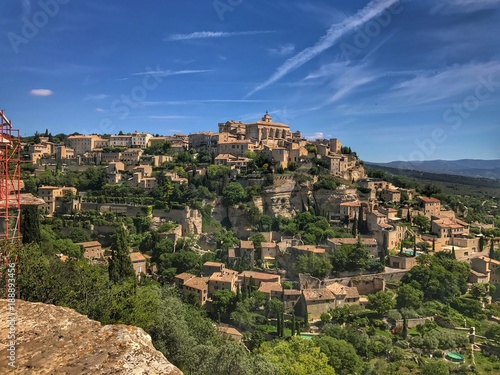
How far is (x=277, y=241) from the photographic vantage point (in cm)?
3903

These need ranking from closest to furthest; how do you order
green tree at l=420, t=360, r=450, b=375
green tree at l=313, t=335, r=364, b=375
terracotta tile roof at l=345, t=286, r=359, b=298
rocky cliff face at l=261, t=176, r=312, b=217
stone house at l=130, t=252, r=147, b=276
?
green tree at l=420, t=360, r=450, b=375 < green tree at l=313, t=335, r=364, b=375 < terracotta tile roof at l=345, t=286, r=359, b=298 < stone house at l=130, t=252, r=147, b=276 < rocky cliff face at l=261, t=176, r=312, b=217

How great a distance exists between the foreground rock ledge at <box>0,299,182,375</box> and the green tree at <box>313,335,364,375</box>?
2052cm

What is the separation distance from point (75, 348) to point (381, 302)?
1101 inches

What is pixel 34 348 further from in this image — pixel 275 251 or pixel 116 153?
pixel 116 153

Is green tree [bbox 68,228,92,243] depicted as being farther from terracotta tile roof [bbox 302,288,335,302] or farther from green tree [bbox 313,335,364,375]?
green tree [bbox 313,335,364,375]

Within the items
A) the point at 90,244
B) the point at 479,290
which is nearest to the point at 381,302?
the point at 479,290

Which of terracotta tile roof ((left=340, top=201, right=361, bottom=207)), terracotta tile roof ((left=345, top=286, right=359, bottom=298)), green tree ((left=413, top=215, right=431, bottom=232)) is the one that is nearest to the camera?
terracotta tile roof ((left=345, top=286, right=359, bottom=298))

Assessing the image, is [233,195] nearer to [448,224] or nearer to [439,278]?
[439,278]

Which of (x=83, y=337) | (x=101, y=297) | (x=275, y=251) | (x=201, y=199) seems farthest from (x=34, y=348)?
(x=201, y=199)

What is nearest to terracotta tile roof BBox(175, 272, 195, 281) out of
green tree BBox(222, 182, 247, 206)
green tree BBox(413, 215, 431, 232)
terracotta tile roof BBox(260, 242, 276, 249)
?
terracotta tile roof BBox(260, 242, 276, 249)

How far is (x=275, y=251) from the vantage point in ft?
116

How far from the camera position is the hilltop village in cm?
2538

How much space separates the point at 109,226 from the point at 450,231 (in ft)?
124

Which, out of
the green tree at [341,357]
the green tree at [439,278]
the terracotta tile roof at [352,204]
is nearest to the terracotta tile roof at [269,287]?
the green tree at [341,357]
